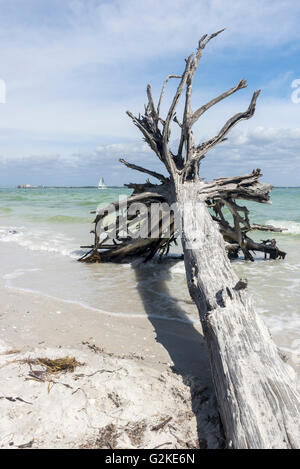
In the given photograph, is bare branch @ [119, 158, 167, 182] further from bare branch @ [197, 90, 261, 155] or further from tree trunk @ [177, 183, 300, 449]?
tree trunk @ [177, 183, 300, 449]

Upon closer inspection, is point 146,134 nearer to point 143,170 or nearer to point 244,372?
point 143,170

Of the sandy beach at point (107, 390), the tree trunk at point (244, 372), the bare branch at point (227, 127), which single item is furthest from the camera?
the bare branch at point (227, 127)

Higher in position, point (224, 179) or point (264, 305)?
point (224, 179)

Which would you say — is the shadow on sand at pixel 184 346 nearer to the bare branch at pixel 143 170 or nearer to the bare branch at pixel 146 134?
the bare branch at pixel 143 170

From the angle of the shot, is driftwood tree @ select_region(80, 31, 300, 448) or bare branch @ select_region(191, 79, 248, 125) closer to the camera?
driftwood tree @ select_region(80, 31, 300, 448)

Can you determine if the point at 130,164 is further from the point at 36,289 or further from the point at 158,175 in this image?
the point at 36,289

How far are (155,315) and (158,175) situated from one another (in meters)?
3.35

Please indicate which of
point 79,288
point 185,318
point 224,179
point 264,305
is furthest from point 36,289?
point 224,179

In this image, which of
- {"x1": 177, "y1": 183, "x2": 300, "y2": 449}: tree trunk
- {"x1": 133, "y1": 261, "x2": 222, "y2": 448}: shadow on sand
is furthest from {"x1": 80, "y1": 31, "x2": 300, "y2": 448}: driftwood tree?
{"x1": 133, "y1": 261, "x2": 222, "y2": 448}: shadow on sand

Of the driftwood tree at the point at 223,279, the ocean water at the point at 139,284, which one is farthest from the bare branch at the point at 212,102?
the ocean water at the point at 139,284

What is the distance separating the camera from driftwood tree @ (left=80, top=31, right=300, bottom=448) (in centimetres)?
179

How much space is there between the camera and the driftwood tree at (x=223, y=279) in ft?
5.87

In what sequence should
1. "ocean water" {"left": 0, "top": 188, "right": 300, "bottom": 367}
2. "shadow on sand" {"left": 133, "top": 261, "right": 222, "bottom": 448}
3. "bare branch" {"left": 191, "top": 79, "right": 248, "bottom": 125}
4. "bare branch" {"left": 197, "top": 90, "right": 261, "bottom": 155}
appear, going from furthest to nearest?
"bare branch" {"left": 197, "top": 90, "right": 261, "bottom": 155} → "bare branch" {"left": 191, "top": 79, "right": 248, "bottom": 125} → "ocean water" {"left": 0, "top": 188, "right": 300, "bottom": 367} → "shadow on sand" {"left": 133, "top": 261, "right": 222, "bottom": 448}
